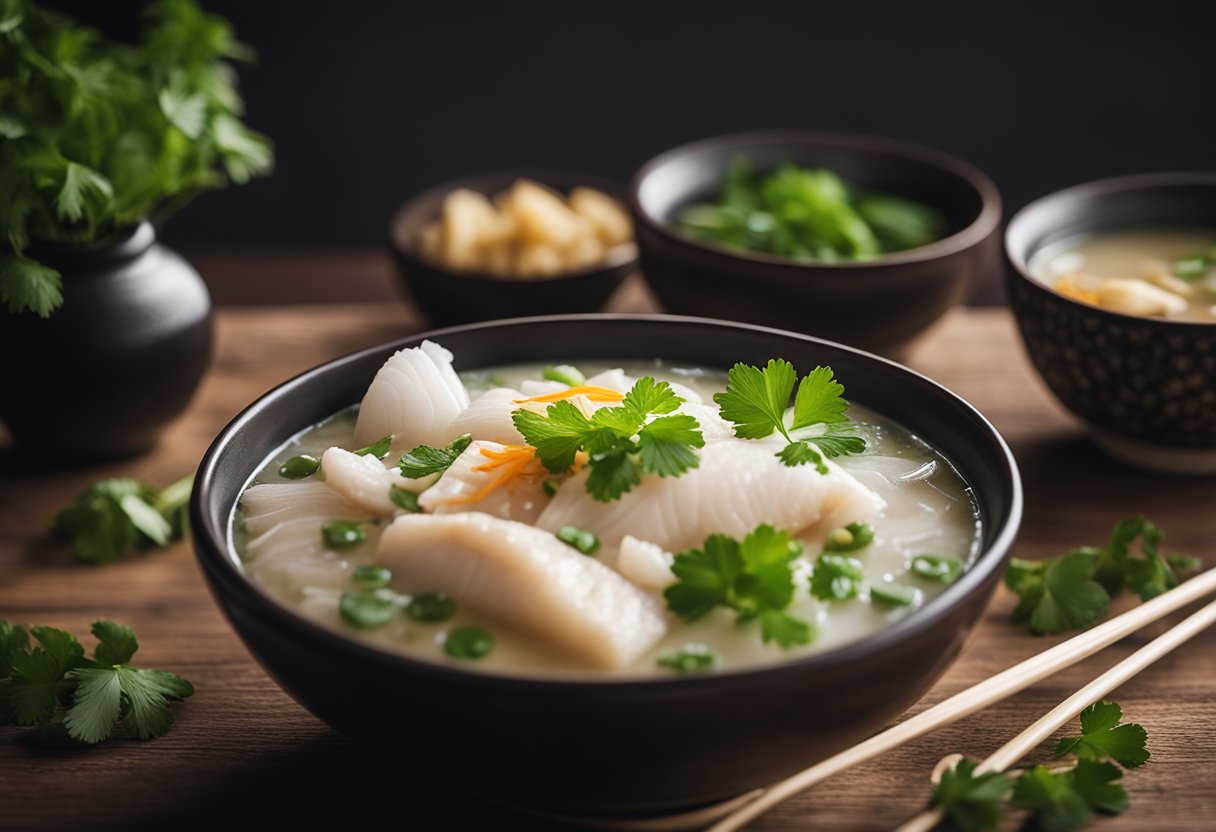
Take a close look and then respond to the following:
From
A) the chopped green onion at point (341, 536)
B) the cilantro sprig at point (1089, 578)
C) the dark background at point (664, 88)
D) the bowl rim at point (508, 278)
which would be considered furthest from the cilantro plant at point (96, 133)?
the dark background at point (664, 88)

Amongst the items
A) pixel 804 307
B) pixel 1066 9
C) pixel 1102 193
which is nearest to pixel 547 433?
pixel 804 307

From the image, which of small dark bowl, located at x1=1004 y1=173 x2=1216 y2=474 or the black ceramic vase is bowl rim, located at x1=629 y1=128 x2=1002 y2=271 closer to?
small dark bowl, located at x1=1004 y1=173 x2=1216 y2=474

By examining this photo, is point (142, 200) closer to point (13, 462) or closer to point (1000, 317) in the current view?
point (13, 462)

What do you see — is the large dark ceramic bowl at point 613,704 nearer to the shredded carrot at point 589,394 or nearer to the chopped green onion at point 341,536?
the chopped green onion at point 341,536

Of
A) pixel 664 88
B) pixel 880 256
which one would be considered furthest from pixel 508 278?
pixel 664 88

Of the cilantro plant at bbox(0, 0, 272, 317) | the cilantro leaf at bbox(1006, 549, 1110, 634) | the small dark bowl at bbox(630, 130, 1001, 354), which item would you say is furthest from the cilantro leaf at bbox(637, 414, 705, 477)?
the cilantro plant at bbox(0, 0, 272, 317)
